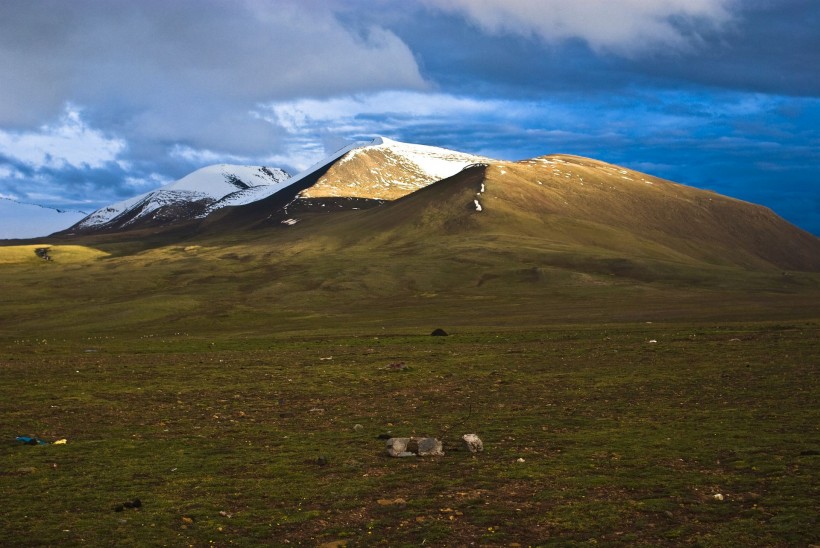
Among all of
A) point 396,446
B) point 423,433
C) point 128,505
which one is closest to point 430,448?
point 396,446

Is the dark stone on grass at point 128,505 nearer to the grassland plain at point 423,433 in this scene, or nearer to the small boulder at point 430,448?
the grassland plain at point 423,433

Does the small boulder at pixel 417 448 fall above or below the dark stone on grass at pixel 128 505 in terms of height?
above

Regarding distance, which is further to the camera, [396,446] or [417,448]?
[417,448]

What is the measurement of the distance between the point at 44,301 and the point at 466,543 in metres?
168

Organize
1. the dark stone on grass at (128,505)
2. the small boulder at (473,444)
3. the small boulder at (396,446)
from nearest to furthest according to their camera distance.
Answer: the dark stone on grass at (128,505) < the small boulder at (396,446) < the small boulder at (473,444)

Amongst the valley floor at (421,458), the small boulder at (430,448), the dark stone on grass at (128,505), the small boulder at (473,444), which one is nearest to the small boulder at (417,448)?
the small boulder at (430,448)

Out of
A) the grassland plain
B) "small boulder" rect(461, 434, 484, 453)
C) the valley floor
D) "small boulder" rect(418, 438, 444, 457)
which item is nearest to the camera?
the valley floor

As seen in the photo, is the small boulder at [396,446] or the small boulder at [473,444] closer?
the small boulder at [396,446]

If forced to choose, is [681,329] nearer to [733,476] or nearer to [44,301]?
[733,476]

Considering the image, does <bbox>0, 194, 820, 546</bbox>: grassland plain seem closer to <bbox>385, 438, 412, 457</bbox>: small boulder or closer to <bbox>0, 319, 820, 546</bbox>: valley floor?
<bbox>0, 319, 820, 546</bbox>: valley floor

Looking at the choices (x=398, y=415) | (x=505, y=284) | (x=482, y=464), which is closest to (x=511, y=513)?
(x=482, y=464)

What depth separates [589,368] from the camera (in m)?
46.0

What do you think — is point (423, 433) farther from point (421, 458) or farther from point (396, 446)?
point (421, 458)

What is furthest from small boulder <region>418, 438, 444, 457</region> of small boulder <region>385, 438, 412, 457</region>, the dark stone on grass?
the dark stone on grass
